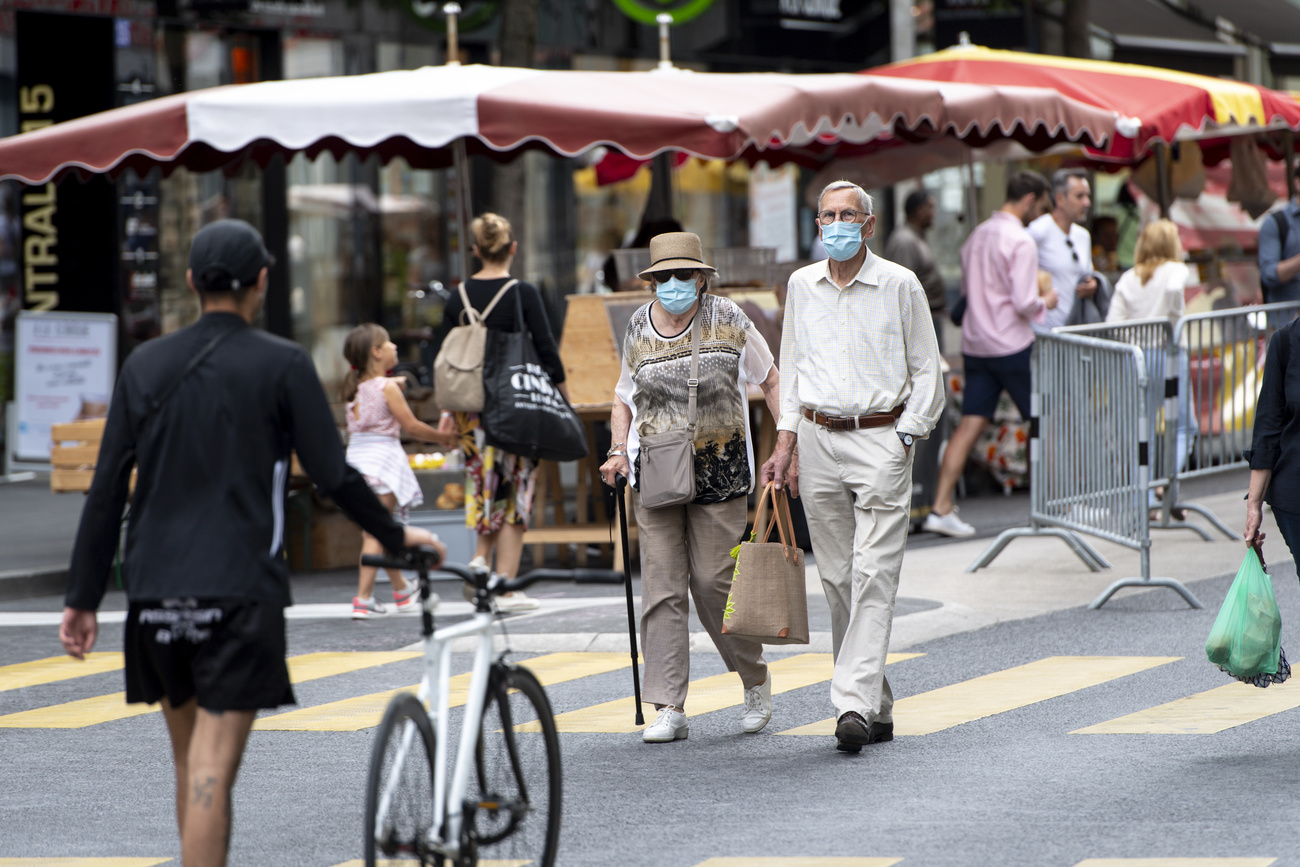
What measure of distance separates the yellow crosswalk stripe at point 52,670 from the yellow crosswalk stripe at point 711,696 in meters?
2.56

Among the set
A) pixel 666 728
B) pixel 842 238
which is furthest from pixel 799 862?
pixel 842 238

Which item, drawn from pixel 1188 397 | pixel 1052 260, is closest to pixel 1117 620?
pixel 1188 397

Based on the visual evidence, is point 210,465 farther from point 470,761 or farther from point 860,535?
point 860,535

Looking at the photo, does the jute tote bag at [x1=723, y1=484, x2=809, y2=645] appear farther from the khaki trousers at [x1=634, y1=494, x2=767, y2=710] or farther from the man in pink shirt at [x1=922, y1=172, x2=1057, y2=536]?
the man in pink shirt at [x1=922, y1=172, x2=1057, y2=536]

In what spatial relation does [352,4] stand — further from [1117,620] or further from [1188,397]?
[1117,620]

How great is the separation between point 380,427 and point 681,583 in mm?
3678

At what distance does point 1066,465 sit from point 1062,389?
405mm

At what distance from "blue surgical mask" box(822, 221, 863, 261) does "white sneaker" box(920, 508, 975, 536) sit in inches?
226

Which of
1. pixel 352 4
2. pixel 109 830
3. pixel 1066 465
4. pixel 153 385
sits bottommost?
pixel 109 830

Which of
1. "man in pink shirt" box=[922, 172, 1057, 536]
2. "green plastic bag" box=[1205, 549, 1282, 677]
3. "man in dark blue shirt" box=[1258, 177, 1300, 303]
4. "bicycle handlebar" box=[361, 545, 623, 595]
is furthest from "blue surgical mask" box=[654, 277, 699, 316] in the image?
"man in dark blue shirt" box=[1258, 177, 1300, 303]

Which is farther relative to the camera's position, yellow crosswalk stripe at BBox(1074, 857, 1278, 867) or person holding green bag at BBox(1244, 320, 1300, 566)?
person holding green bag at BBox(1244, 320, 1300, 566)

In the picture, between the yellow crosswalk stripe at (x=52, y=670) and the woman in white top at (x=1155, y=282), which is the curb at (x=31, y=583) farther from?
the woman in white top at (x=1155, y=282)

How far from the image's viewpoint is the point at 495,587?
4305mm

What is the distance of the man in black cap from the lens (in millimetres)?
3984
